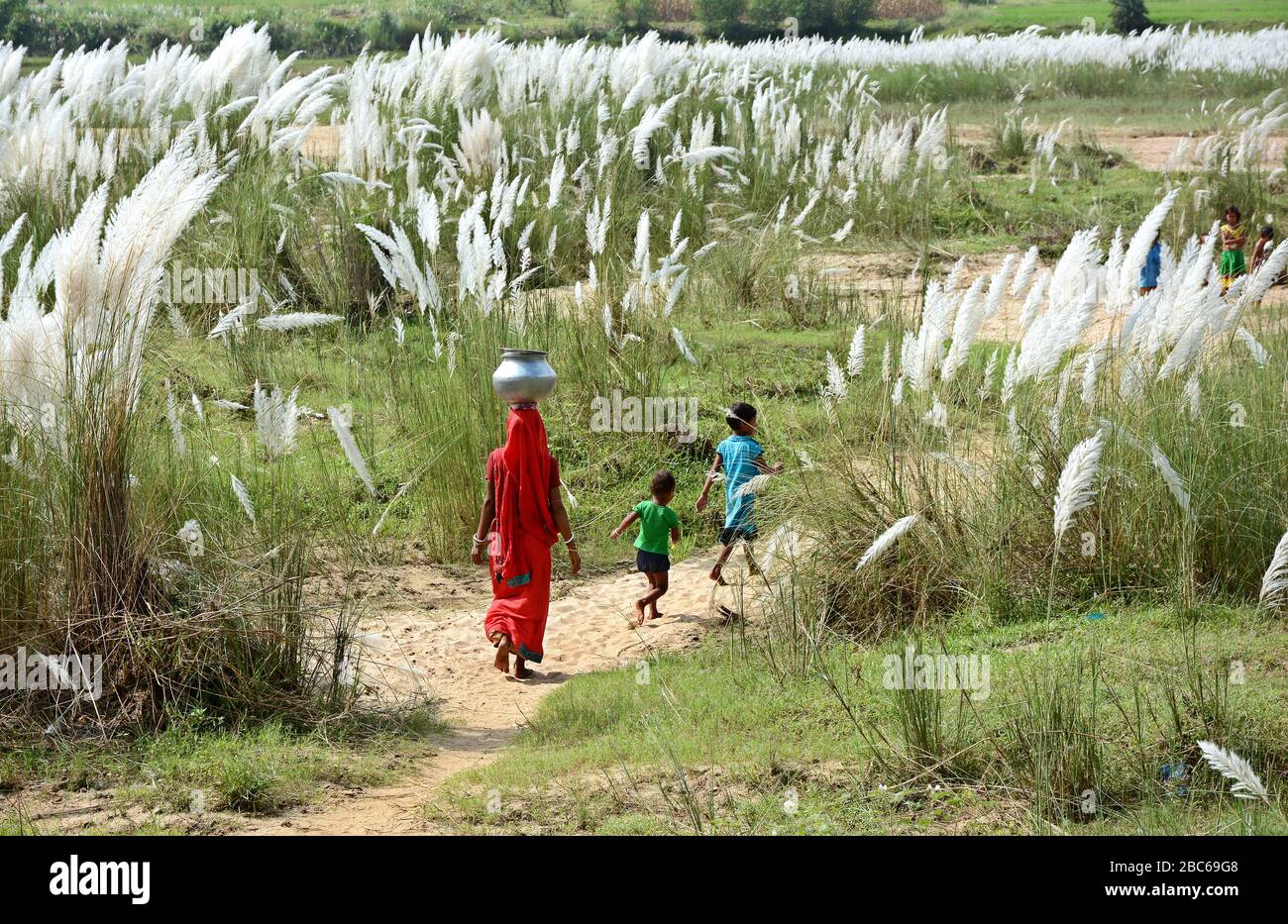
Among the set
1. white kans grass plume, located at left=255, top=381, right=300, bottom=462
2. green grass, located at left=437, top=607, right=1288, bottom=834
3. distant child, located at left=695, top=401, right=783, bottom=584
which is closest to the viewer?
green grass, located at left=437, top=607, right=1288, bottom=834

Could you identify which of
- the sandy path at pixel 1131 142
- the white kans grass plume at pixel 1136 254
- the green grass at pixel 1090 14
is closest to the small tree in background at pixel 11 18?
the sandy path at pixel 1131 142

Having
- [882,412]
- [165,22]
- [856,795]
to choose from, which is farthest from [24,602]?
[165,22]

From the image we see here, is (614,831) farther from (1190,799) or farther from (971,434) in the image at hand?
(971,434)

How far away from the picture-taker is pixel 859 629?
5945 mm

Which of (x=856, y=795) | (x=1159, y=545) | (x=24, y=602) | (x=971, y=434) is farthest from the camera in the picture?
(x=971, y=434)

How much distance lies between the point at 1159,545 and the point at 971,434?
94 centimetres

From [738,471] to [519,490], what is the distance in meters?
1.25

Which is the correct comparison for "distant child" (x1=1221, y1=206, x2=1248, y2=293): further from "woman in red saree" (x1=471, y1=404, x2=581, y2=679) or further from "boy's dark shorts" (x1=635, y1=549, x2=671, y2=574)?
"woman in red saree" (x1=471, y1=404, x2=581, y2=679)

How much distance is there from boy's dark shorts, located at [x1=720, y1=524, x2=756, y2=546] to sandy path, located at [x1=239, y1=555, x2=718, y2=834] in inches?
12.3

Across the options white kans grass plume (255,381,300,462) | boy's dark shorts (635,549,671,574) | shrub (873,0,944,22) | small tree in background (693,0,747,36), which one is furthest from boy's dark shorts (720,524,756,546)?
shrub (873,0,944,22)

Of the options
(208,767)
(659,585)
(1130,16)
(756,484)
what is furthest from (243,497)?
(1130,16)

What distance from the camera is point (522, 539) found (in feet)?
20.8

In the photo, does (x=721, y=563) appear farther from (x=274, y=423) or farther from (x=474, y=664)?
(x=274, y=423)

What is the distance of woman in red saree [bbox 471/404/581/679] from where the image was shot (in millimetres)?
6309
